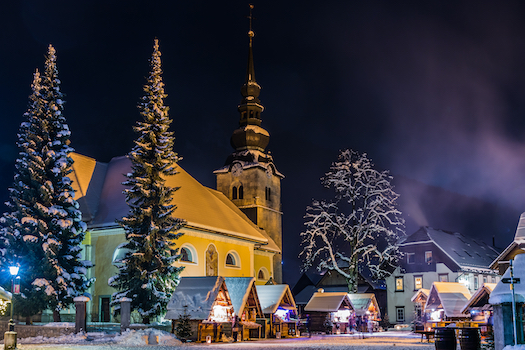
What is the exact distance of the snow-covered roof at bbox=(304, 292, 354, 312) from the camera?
4078 cm

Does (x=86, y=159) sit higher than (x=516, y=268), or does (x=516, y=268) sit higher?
(x=86, y=159)

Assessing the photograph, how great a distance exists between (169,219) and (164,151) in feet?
11.8

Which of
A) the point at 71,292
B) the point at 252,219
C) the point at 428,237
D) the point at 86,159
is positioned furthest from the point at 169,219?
the point at 428,237

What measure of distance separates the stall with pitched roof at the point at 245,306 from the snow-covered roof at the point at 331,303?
972 cm

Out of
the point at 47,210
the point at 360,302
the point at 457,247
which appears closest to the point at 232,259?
the point at 360,302

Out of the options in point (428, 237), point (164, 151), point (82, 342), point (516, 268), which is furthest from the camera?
point (428, 237)

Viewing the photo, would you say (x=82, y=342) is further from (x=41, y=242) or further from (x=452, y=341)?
(x=452, y=341)

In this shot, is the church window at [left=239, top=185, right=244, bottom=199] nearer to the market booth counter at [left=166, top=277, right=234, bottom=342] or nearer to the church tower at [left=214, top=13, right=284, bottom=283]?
the church tower at [left=214, top=13, right=284, bottom=283]

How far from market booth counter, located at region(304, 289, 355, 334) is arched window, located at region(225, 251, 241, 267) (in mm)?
5942

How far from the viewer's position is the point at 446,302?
35438 mm

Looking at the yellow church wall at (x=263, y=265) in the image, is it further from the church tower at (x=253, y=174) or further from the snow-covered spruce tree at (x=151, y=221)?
the snow-covered spruce tree at (x=151, y=221)

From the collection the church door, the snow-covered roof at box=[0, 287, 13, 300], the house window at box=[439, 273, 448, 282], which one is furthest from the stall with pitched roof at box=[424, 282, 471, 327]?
the snow-covered roof at box=[0, 287, 13, 300]

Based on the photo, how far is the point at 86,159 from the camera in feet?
127

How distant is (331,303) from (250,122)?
68.3 ft
